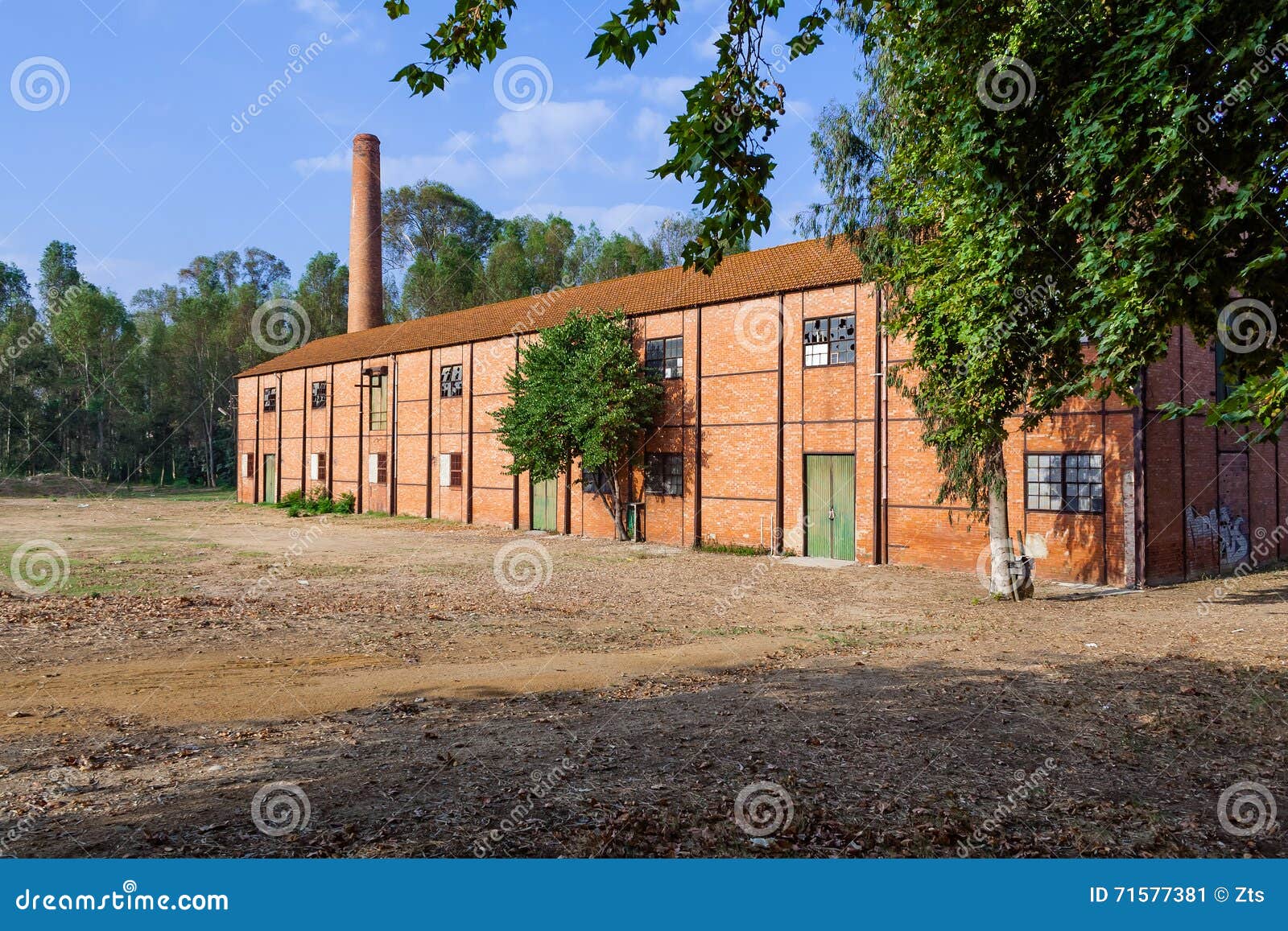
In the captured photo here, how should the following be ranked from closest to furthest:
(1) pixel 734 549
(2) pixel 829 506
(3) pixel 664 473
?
1. (2) pixel 829 506
2. (1) pixel 734 549
3. (3) pixel 664 473

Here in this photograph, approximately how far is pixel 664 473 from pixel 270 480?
26750 mm

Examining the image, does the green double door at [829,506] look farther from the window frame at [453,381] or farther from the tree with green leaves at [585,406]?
the window frame at [453,381]

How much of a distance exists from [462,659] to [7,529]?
74.4 ft

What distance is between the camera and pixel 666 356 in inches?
891

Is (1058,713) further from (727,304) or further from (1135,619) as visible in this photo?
(727,304)

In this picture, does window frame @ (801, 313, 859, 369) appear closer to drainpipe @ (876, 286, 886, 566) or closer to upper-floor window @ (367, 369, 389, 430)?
drainpipe @ (876, 286, 886, 566)

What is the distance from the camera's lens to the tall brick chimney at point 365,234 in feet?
131

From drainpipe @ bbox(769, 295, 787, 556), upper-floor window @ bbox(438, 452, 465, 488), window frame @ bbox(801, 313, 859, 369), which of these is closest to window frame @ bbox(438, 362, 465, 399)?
upper-floor window @ bbox(438, 452, 465, 488)

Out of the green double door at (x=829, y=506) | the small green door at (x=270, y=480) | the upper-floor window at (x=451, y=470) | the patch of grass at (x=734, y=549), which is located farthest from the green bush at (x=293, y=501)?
the green double door at (x=829, y=506)

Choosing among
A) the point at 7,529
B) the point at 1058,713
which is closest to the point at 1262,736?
the point at 1058,713

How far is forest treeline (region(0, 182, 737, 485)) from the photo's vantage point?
51.0 meters

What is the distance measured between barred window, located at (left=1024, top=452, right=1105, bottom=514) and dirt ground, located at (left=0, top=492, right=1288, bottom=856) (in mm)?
1995

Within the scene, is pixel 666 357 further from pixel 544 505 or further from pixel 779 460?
pixel 544 505

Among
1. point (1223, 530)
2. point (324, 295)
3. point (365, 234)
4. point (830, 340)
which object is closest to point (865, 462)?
point (830, 340)
